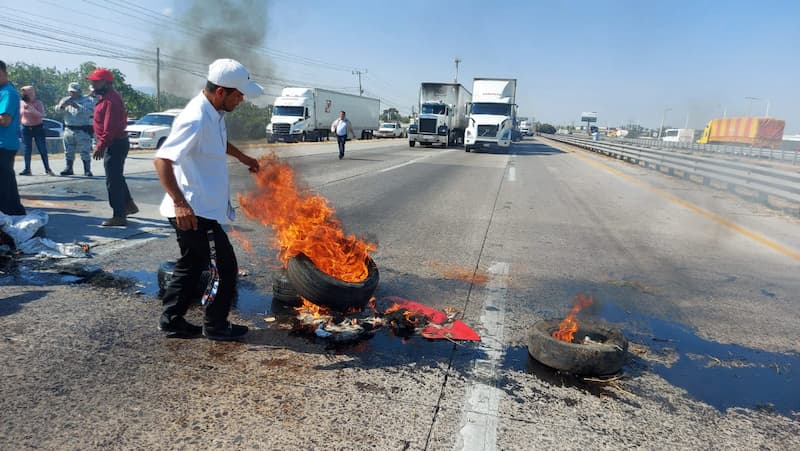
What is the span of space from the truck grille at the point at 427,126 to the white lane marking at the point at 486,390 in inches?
1274

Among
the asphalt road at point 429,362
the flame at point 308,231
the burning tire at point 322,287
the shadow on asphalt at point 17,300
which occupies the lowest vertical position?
the asphalt road at point 429,362

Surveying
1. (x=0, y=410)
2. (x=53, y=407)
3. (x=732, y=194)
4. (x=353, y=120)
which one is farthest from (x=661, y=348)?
(x=353, y=120)

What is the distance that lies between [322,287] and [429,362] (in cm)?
102

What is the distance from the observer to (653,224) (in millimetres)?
9438

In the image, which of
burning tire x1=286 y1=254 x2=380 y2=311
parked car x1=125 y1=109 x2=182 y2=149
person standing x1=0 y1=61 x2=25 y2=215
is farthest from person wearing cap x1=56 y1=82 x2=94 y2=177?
parked car x1=125 y1=109 x2=182 y2=149

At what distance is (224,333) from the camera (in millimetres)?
3662

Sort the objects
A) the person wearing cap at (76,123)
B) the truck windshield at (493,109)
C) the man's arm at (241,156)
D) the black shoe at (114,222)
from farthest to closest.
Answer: the truck windshield at (493,109)
the person wearing cap at (76,123)
the black shoe at (114,222)
the man's arm at (241,156)


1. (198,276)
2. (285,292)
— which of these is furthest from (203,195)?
(285,292)

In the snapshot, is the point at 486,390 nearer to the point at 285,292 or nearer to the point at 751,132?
the point at 285,292

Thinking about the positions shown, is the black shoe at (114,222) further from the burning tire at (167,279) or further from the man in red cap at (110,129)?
the burning tire at (167,279)

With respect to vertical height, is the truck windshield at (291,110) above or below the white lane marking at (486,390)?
above

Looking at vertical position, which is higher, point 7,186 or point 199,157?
point 199,157

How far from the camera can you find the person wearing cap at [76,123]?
33.9ft

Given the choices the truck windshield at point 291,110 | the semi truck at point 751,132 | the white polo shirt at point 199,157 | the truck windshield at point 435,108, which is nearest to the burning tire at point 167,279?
the white polo shirt at point 199,157
